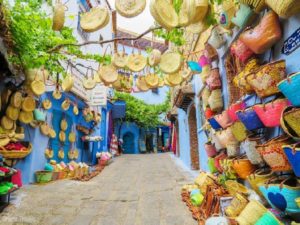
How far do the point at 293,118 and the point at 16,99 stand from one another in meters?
5.90

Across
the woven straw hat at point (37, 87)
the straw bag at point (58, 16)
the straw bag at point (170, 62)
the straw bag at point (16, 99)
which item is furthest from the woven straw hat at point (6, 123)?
the straw bag at point (170, 62)

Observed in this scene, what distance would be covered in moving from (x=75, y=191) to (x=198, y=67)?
12.7ft

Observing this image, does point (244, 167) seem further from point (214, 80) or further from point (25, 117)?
point (25, 117)

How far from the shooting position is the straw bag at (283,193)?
226 centimetres

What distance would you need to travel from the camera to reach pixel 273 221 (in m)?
2.35

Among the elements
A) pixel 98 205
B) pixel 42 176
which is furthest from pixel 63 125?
pixel 98 205

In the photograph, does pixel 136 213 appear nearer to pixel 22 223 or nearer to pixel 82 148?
pixel 22 223

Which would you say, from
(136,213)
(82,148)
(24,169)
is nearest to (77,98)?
(82,148)

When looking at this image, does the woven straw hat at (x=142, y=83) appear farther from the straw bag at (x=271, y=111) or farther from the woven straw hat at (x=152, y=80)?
the straw bag at (x=271, y=111)

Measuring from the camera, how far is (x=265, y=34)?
110 inches

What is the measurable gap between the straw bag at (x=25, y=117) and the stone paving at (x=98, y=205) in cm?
159

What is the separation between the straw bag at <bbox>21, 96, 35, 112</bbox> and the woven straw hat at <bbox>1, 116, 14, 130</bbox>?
19.6 inches

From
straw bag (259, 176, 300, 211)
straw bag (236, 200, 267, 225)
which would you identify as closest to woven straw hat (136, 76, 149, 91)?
straw bag (236, 200, 267, 225)

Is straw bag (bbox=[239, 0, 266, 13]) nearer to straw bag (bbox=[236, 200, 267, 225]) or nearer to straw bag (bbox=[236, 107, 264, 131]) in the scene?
straw bag (bbox=[236, 107, 264, 131])
